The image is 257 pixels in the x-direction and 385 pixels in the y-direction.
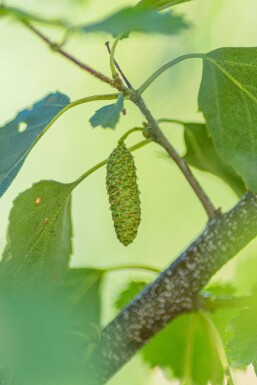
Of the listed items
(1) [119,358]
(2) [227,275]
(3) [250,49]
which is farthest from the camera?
(2) [227,275]

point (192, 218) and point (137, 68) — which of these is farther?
point (192, 218)

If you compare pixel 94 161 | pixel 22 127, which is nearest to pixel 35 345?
pixel 22 127

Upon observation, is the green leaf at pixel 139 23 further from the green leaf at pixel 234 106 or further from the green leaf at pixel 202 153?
the green leaf at pixel 202 153

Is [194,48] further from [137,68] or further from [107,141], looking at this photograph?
[107,141]

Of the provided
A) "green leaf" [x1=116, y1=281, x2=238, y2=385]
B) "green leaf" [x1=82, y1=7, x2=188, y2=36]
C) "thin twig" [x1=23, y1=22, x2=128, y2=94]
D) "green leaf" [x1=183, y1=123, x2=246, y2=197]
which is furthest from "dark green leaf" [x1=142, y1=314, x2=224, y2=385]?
"green leaf" [x1=82, y1=7, x2=188, y2=36]

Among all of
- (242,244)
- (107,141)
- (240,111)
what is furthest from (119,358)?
(107,141)

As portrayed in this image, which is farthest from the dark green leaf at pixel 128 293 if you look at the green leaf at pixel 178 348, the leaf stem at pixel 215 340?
the leaf stem at pixel 215 340
